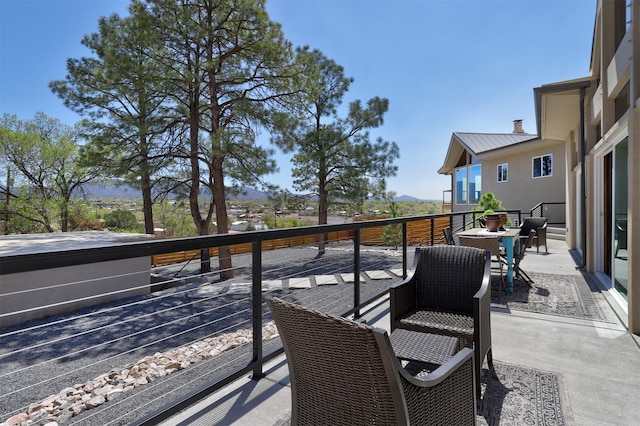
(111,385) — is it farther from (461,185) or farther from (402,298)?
(461,185)

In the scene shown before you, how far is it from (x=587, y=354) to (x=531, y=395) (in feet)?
3.45

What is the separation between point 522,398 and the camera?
231 cm

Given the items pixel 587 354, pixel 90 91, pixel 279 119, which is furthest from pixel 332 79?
pixel 587 354

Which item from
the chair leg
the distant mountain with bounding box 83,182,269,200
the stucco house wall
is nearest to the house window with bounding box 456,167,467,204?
the stucco house wall

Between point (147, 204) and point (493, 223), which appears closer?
point (493, 223)

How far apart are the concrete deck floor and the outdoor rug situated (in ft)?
0.92

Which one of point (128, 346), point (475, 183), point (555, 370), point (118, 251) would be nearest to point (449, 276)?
point (555, 370)

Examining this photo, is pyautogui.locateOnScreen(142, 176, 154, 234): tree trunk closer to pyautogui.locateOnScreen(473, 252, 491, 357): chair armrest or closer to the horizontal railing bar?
the horizontal railing bar

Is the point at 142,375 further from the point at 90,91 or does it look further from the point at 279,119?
the point at 90,91

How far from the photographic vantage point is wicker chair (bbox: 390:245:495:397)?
2480 millimetres

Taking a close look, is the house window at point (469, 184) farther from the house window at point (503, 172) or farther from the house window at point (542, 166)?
the house window at point (542, 166)

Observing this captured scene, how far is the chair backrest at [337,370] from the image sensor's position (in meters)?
1.18

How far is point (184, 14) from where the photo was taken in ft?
35.3

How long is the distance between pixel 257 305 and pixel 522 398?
6.04ft
